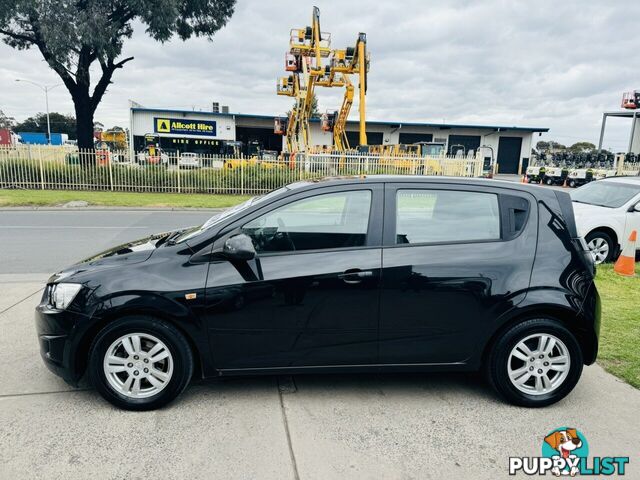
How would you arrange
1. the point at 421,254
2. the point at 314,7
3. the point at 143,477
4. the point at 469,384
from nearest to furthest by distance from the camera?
the point at 143,477, the point at 421,254, the point at 469,384, the point at 314,7

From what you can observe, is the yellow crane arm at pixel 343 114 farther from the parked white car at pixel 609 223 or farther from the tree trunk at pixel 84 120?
the parked white car at pixel 609 223

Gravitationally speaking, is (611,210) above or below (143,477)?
above

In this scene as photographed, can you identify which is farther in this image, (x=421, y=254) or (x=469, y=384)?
(x=469, y=384)

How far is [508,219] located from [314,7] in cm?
2491

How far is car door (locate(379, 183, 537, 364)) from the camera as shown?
3.26 m

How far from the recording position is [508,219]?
3443 mm

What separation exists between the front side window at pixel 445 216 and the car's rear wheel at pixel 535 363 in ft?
2.47

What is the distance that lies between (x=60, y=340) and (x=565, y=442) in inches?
136

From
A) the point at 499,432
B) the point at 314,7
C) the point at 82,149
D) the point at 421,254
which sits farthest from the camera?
the point at 314,7

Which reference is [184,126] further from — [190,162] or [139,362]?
[139,362]

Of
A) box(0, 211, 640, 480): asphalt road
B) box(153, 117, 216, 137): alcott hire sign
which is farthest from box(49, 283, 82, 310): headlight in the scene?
box(153, 117, 216, 137): alcott hire sign

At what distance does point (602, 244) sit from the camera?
27.1 feet

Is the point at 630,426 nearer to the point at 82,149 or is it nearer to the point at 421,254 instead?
the point at 421,254

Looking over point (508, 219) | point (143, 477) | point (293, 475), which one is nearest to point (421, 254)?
point (508, 219)
